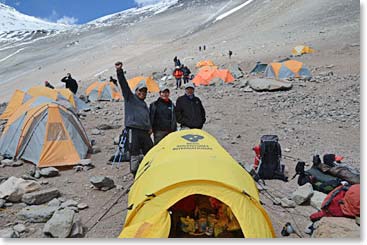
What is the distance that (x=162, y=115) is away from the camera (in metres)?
4.93

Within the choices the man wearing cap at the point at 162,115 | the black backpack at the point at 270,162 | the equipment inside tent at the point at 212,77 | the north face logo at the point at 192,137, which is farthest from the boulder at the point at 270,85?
the north face logo at the point at 192,137

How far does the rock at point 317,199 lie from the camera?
4258 millimetres

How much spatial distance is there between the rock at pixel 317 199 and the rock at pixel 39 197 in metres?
3.07

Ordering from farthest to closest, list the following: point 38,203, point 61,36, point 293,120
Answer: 1. point 61,36
2. point 293,120
3. point 38,203

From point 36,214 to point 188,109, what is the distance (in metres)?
2.29

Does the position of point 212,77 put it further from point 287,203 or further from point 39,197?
point 39,197

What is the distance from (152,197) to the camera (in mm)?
3326

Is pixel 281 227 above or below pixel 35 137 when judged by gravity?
below

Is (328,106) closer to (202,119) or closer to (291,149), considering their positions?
(291,149)

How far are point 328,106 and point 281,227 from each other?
6.08 metres

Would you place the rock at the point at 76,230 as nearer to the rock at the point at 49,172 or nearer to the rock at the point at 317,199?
the rock at the point at 49,172

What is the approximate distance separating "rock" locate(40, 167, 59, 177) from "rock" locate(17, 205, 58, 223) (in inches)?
56.8

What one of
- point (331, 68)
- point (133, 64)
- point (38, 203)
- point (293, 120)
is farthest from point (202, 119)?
point (133, 64)

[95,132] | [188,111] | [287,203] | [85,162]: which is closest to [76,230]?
[188,111]
